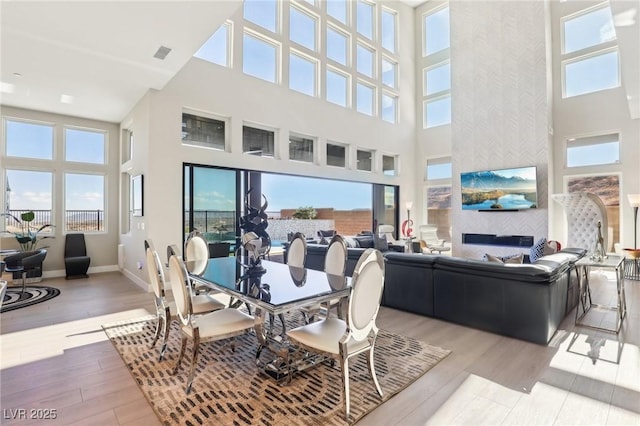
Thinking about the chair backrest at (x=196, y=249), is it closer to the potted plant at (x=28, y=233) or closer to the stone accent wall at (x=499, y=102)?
the potted plant at (x=28, y=233)

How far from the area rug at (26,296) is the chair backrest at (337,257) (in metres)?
4.33

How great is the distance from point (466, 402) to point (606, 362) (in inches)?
61.6

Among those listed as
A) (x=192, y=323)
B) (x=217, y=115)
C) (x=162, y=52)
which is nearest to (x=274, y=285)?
(x=192, y=323)

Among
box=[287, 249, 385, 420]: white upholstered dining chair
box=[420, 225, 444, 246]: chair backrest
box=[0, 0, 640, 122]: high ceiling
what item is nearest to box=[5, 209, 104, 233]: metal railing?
box=[0, 0, 640, 122]: high ceiling

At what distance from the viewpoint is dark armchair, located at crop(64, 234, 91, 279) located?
6160 millimetres

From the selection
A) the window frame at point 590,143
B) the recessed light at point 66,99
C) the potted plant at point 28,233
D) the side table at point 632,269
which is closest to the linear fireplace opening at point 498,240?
the side table at point 632,269

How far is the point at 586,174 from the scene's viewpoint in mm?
7582

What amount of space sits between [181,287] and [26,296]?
14.1 feet

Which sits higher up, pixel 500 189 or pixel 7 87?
pixel 7 87

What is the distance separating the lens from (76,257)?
635cm

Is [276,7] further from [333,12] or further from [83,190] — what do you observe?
[83,190]

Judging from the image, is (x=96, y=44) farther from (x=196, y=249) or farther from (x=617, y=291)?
(x=617, y=291)

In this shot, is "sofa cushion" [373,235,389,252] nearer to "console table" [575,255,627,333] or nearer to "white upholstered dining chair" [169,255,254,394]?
"console table" [575,255,627,333]

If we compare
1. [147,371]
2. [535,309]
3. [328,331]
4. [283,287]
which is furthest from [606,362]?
[147,371]
